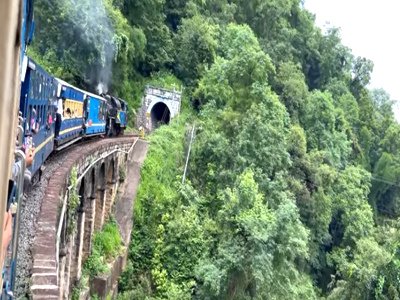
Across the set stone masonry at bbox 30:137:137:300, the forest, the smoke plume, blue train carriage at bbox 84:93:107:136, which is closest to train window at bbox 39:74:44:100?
stone masonry at bbox 30:137:137:300

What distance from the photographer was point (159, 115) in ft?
120

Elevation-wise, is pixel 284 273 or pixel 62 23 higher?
pixel 62 23

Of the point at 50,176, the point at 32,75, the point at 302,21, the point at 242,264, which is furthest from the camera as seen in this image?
the point at 302,21

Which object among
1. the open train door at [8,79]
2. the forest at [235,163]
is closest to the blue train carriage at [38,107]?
the open train door at [8,79]

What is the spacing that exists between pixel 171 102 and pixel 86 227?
1991 cm

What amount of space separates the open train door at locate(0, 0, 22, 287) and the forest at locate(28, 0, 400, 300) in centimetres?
1347

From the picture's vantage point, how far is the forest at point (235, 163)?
51.3 ft

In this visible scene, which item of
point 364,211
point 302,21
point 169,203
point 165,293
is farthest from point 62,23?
point 302,21

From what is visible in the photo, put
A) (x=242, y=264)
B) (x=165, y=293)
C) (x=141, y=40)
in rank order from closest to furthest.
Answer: (x=242, y=264), (x=165, y=293), (x=141, y=40)

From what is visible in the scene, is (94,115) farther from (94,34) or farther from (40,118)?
(40,118)

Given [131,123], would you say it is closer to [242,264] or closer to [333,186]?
[333,186]

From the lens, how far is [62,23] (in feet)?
75.3

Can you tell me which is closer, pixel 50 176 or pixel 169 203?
pixel 50 176

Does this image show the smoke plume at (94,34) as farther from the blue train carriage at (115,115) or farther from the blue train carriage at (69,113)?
the blue train carriage at (69,113)
